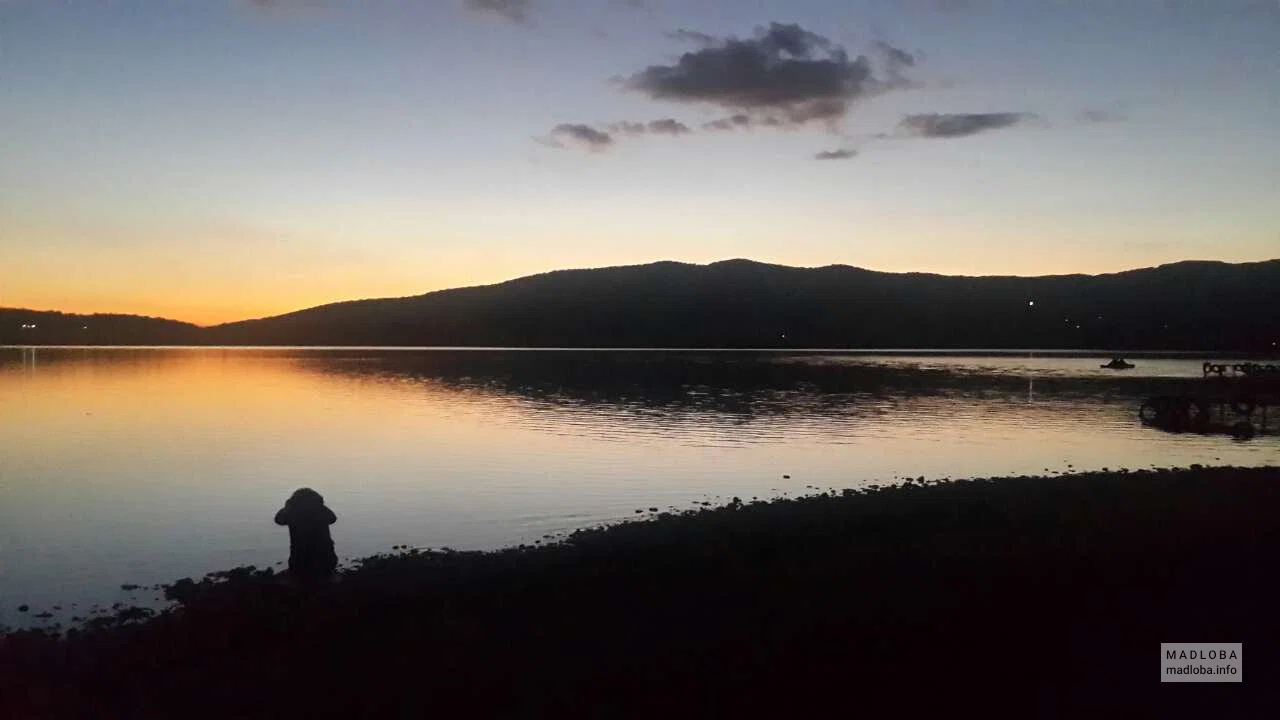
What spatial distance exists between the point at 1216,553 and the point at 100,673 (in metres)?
16.2

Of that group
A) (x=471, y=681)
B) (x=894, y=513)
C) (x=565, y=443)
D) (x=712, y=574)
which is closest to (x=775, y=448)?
(x=565, y=443)

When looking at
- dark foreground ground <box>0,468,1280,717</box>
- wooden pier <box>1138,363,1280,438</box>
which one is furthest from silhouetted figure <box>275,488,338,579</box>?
wooden pier <box>1138,363,1280,438</box>

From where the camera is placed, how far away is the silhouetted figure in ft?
56.2

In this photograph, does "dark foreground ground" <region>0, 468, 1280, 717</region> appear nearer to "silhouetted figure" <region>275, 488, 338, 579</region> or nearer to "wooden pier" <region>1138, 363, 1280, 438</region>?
"silhouetted figure" <region>275, 488, 338, 579</region>

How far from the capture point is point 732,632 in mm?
11281

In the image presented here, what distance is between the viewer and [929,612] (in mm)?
11656

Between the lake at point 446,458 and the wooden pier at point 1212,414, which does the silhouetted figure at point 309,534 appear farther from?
the wooden pier at point 1212,414

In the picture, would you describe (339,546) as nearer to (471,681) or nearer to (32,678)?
(32,678)

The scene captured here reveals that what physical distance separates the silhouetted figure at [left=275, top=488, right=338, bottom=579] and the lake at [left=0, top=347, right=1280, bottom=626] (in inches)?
105

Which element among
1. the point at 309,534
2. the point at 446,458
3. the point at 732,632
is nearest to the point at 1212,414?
the point at 446,458

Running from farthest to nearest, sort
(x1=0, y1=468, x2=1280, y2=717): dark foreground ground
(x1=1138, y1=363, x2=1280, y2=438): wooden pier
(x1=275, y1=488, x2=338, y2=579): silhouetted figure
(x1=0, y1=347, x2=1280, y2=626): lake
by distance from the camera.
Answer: (x1=1138, y1=363, x2=1280, y2=438): wooden pier
(x1=0, y1=347, x2=1280, y2=626): lake
(x1=275, y1=488, x2=338, y2=579): silhouetted figure
(x1=0, y1=468, x2=1280, y2=717): dark foreground ground

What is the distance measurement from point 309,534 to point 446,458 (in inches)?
777

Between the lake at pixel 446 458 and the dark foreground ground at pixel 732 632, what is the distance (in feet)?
16.4

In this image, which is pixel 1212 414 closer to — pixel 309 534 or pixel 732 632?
pixel 732 632
